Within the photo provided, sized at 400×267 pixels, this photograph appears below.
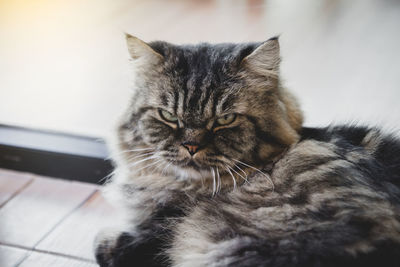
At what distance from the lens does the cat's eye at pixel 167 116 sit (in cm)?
137

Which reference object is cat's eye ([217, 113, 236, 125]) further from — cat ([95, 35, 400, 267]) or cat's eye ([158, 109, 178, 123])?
cat's eye ([158, 109, 178, 123])

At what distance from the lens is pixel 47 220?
5.83ft

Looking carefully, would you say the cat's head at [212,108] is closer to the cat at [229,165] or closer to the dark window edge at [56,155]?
the cat at [229,165]

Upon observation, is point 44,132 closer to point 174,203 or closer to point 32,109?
point 32,109

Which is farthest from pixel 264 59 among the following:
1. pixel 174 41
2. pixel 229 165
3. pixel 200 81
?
pixel 174 41

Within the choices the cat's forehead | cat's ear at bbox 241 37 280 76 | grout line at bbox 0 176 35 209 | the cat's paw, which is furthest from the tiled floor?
cat's ear at bbox 241 37 280 76

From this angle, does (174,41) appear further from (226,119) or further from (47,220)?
(226,119)

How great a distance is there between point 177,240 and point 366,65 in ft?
6.06

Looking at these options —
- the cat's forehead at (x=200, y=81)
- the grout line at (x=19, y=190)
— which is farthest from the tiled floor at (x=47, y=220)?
the cat's forehead at (x=200, y=81)

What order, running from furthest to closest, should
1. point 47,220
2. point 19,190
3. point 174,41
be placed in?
point 174,41
point 19,190
point 47,220

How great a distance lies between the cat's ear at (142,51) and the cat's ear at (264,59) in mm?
271

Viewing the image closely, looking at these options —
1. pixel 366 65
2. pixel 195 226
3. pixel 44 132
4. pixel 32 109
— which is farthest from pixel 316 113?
pixel 32 109

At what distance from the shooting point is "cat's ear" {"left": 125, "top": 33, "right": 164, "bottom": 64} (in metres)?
1.38

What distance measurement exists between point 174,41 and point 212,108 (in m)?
1.68
